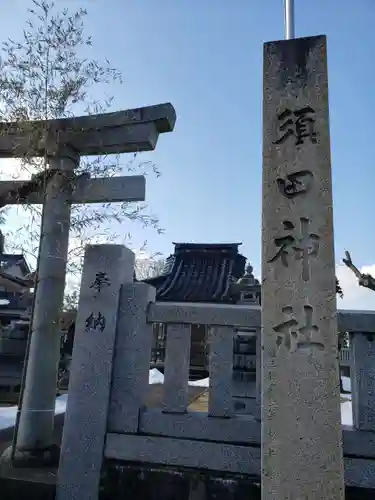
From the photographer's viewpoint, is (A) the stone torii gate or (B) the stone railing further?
(A) the stone torii gate

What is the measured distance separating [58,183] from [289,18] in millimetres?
2867

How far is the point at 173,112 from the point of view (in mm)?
4297

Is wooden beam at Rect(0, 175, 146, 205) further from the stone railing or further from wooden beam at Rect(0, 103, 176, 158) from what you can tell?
the stone railing

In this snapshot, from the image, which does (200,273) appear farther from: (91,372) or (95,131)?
(91,372)

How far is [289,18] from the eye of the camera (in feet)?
8.78

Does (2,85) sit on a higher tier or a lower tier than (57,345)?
higher

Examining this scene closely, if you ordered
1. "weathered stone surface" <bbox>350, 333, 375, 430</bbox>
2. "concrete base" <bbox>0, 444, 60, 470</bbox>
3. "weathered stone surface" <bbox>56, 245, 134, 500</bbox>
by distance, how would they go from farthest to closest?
"concrete base" <bbox>0, 444, 60, 470</bbox>, "weathered stone surface" <bbox>56, 245, 134, 500</bbox>, "weathered stone surface" <bbox>350, 333, 375, 430</bbox>

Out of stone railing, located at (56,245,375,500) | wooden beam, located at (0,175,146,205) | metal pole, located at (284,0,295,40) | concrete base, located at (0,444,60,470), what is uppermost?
metal pole, located at (284,0,295,40)

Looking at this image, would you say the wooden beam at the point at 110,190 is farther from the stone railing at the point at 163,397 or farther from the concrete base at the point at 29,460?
the concrete base at the point at 29,460

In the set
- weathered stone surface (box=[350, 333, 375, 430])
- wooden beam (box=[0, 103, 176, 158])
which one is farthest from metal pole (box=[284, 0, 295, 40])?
weathered stone surface (box=[350, 333, 375, 430])

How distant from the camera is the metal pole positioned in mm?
2627

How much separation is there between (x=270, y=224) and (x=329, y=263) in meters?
0.43

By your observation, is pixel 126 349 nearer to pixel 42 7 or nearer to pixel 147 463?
pixel 147 463

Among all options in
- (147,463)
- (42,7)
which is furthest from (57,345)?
(42,7)
